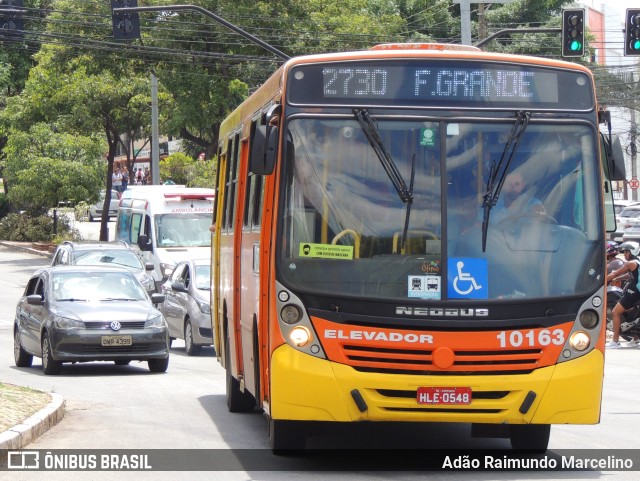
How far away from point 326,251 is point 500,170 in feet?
4.75

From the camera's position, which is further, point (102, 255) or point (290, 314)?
point (102, 255)

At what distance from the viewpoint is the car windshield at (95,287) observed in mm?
19094

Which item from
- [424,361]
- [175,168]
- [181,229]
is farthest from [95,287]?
[175,168]

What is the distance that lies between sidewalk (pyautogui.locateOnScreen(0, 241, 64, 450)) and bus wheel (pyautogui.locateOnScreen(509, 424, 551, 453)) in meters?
4.02

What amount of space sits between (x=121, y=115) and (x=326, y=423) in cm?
3729

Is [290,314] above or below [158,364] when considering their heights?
above

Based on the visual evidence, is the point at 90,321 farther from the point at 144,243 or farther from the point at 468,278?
the point at 144,243

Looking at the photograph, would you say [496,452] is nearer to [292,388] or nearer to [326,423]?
[326,423]

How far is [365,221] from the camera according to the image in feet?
30.2

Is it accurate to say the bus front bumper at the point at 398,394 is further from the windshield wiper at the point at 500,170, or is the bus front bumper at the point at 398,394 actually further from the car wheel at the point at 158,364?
the car wheel at the point at 158,364

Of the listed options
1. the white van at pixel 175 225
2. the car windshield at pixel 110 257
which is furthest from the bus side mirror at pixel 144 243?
the car windshield at pixel 110 257

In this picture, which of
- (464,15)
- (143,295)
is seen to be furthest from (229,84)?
(143,295)

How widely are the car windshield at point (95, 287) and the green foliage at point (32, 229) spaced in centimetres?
3177

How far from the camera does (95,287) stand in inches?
764
